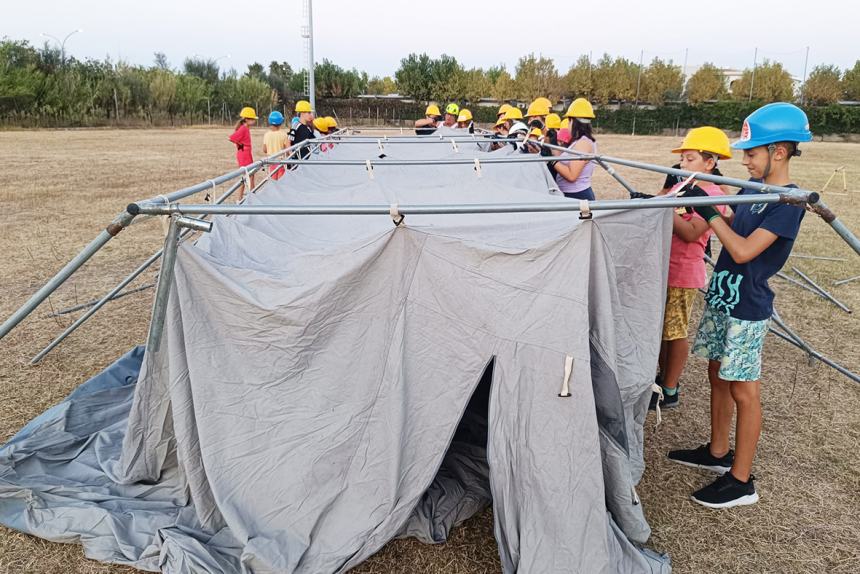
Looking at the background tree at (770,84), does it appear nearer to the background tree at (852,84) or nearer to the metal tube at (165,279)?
the background tree at (852,84)

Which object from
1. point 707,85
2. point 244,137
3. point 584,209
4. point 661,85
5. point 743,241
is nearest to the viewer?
point 584,209

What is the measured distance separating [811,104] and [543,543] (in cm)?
5557

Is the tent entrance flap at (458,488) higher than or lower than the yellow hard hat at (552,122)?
lower

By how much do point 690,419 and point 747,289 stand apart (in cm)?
152

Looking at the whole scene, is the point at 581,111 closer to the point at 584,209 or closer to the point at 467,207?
the point at 584,209

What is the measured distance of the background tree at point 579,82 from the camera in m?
49.7

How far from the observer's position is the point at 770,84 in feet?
156

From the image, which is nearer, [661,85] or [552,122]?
[552,122]

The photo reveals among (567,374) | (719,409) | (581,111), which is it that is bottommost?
(719,409)

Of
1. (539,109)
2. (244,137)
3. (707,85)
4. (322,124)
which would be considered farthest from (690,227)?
(707,85)

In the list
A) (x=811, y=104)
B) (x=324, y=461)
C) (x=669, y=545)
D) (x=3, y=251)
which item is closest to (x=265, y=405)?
(x=324, y=461)

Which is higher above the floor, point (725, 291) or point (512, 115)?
point (512, 115)

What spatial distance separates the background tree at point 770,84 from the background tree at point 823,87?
1205 mm

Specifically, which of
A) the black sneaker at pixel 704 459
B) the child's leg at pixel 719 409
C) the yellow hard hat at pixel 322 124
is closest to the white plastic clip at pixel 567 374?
the child's leg at pixel 719 409
